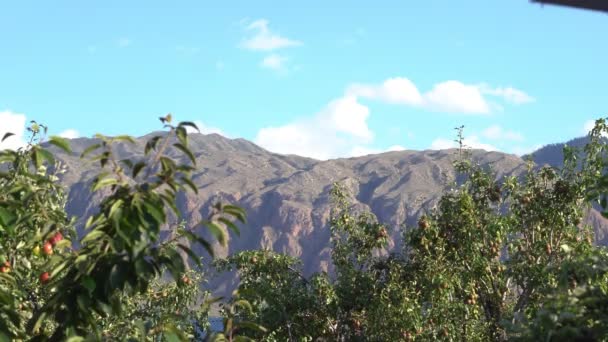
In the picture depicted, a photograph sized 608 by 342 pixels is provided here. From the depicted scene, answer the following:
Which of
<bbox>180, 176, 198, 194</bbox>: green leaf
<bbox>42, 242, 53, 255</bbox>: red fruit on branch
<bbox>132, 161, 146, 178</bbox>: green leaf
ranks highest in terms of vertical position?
<bbox>132, 161, 146, 178</bbox>: green leaf

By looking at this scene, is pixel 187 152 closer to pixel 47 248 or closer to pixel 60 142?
pixel 60 142

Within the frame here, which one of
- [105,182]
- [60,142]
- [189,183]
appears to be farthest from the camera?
[60,142]

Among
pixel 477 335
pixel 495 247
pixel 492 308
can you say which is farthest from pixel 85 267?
pixel 492 308

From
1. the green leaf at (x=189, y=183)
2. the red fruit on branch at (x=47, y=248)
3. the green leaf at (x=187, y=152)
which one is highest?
the green leaf at (x=187, y=152)

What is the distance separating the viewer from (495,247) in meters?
15.4

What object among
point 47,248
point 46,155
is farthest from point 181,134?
point 47,248

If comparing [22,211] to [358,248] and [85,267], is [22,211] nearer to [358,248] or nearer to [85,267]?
[85,267]

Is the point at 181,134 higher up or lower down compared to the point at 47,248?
higher up

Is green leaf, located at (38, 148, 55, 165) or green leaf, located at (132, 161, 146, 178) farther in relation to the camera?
green leaf, located at (38, 148, 55, 165)

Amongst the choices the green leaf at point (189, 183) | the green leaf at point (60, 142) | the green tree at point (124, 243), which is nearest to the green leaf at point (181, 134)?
the green tree at point (124, 243)

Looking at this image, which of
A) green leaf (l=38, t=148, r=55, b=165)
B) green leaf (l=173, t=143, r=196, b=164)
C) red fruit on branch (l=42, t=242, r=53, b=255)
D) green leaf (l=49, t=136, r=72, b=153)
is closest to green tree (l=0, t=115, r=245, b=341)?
green leaf (l=173, t=143, r=196, b=164)

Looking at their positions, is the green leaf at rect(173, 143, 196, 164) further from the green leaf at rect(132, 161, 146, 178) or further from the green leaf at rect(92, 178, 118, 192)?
the green leaf at rect(92, 178, 118, 192)

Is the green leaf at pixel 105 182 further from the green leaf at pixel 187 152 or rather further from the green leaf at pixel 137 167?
the green leaf at pixel 187 152

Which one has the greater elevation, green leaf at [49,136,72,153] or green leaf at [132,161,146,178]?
green leaf at [49,136,72,153]
